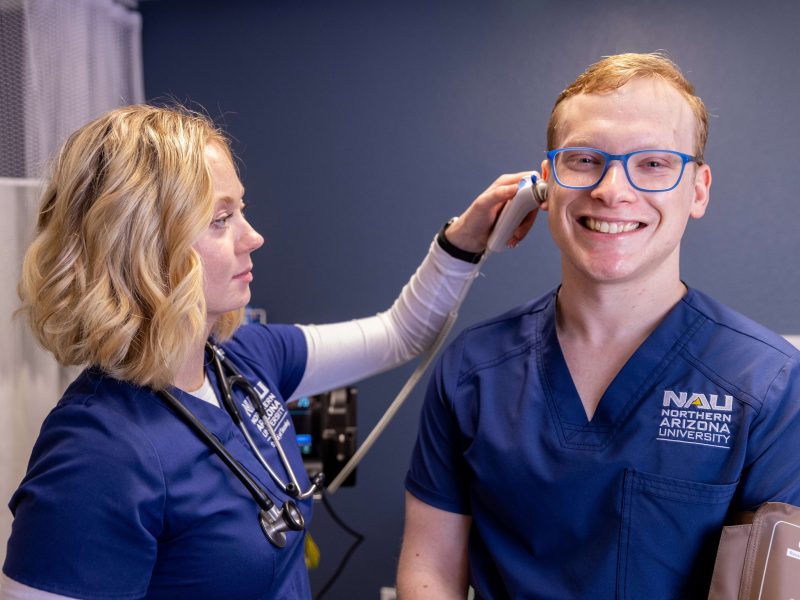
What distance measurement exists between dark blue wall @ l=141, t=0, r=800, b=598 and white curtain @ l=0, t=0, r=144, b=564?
635 mm

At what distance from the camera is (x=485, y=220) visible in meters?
1.45

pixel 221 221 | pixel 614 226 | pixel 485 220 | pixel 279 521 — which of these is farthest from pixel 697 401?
pixel 221 221

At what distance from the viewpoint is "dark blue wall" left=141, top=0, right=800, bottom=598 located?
7.24 ft

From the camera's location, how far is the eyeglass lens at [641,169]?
1057 millimetres

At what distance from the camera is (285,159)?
2.47 meters

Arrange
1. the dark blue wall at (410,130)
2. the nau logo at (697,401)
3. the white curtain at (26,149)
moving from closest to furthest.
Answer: the nau logo at (697,401), the white curtain at (26,149), the dark blue wall at (410,130)

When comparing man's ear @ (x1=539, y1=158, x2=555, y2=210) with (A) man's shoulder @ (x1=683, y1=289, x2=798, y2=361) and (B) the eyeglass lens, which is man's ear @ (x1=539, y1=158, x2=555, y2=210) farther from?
(A) man's shoulder @ (x1=683, y1=289, x2=798, y2=361)

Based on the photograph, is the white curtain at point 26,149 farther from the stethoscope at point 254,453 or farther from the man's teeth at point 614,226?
the man's teeth at point 614,226

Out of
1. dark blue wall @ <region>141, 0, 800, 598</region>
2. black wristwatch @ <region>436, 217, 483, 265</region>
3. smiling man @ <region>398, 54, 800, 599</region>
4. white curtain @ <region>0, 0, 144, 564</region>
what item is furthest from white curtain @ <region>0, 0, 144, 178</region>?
smiling man @ <region>398, 54, 800, 599</region>

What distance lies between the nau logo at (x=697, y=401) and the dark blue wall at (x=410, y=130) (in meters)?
1.29

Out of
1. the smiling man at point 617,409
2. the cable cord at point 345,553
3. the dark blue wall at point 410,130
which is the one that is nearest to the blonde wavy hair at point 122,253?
the smiling man at point 617,409

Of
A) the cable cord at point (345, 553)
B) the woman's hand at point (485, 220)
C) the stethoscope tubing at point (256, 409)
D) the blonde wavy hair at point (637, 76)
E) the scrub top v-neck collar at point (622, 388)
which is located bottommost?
the cable cord at point (345, 553)

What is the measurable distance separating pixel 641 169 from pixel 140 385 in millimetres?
834

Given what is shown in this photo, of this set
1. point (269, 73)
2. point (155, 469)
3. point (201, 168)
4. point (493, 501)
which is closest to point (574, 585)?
point (493, 501)
